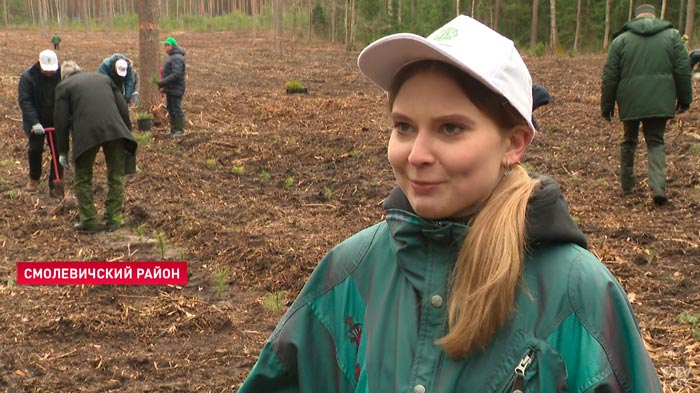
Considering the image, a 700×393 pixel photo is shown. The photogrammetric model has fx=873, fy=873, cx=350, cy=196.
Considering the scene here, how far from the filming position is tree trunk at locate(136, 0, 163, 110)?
52.5 feet

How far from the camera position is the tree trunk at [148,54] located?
1602 centimetres

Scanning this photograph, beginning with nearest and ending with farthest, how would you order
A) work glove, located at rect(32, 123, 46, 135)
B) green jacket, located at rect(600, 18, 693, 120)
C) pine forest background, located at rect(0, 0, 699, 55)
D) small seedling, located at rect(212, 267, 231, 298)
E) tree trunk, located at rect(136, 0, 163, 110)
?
small seedling, located at rect(212, 267, 231, 298) → green jacket, located at rect(600, 18, 693, 120) → work glove, located at rect(32, 123, 46, 135) → tree trunk, located at rect(136, 0, 163, 110) → pine forest background, located at rect(0, 0, 699, 55)

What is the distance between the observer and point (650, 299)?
596cm

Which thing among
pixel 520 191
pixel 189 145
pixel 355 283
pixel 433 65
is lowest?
pixel 189 145

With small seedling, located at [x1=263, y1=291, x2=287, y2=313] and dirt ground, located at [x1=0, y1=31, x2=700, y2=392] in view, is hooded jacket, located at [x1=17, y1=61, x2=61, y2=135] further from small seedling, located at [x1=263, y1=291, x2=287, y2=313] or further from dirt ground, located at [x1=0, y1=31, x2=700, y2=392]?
small seedling, located at [x1=263, y1=291, x2=287, y2=313]

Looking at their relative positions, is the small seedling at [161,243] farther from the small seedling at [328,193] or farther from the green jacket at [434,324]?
the green jacket at [434,324]

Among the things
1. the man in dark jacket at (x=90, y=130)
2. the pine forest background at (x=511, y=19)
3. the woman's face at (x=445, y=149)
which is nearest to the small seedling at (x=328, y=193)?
the man in dark jacket at (x=90, y=130)

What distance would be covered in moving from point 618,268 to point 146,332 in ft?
11.4

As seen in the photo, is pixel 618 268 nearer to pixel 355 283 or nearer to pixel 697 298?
pixel 697 298

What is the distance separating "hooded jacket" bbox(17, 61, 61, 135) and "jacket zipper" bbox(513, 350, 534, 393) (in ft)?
29.2

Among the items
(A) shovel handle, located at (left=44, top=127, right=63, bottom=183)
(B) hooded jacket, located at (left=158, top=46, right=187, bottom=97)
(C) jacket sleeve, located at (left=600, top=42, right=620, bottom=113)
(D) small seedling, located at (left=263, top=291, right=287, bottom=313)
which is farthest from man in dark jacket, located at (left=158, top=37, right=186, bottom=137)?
(D) small seedling, located at (left=263, top=291, right=287, bottom=313)

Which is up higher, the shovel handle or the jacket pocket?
the jacket pocket

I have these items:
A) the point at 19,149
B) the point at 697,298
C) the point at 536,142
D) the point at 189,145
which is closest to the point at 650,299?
the point at 697,298

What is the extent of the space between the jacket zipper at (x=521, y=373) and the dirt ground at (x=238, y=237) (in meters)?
3.22
